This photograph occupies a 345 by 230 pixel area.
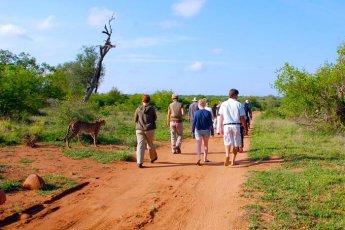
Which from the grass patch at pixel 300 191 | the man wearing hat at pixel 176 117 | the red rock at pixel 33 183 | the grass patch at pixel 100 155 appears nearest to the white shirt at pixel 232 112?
the grass patch at pixel 300 191

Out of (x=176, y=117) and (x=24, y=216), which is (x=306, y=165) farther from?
(x=24, y=216)

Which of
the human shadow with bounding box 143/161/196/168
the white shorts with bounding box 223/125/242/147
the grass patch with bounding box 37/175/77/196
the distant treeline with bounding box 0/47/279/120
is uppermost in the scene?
the distant treeline with bounding box 0/47/279/120

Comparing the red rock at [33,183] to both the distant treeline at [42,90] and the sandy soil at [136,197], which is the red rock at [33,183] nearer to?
the sandy soil at [136,197]

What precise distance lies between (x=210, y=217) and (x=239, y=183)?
7.62 ft

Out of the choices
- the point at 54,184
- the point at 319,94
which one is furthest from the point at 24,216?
the point at 319,94

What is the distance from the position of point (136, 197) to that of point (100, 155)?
194 inches

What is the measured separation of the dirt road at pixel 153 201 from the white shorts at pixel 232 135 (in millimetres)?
649

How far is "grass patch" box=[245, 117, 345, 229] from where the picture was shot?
21.1ft

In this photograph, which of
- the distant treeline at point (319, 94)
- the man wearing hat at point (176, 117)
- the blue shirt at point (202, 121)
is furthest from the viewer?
the distant treeline at point (319, 94)

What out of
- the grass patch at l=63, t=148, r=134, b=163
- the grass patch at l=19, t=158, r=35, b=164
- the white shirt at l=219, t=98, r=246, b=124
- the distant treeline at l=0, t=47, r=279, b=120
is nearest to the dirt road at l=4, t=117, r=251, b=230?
the grass patch at l=63, t=148, r=134, b=163

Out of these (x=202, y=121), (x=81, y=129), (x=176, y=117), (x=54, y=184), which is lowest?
(x=54, y=184)

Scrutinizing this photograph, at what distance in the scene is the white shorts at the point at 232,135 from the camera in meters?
10.5

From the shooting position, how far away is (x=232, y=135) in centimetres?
1056

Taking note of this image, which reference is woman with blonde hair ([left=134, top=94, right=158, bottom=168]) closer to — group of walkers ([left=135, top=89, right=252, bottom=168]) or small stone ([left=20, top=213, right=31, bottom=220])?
group of walkers ([left=135, top=89, right=252, bottom=168])
